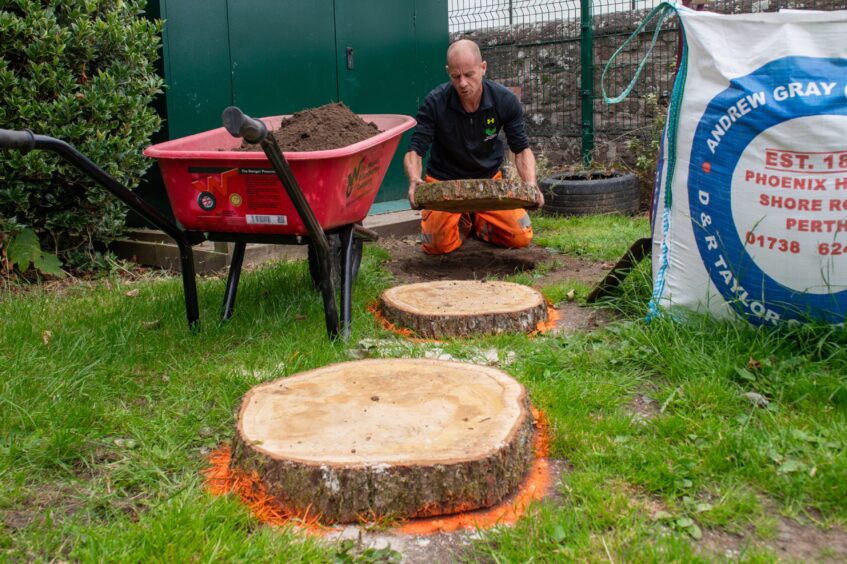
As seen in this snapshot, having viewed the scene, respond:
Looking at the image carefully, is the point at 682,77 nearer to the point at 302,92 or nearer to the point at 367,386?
the point at 367,386

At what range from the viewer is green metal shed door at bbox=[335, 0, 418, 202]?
6.46 m

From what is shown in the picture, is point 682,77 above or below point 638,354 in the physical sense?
above

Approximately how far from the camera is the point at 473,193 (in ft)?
13.0

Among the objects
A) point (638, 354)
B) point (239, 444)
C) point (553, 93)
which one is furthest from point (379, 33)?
point (239, 444)

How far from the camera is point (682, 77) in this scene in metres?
3.00

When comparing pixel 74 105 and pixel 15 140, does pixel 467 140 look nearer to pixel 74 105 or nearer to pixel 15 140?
pixel 74 105

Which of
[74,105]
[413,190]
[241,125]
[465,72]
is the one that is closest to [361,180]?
[413,190]

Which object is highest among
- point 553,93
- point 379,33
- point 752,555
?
point 379,33

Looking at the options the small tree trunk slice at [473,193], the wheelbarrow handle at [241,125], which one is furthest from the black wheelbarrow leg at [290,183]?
the small tree trunk slice at [473,193]

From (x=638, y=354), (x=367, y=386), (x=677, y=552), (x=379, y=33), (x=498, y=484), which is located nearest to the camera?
(x=677, y=552)

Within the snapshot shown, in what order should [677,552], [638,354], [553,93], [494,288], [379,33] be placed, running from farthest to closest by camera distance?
[553,93] < [379,33] < [494,288] < [638,354] < [677,552]

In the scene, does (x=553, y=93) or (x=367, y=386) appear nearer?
(x=367, y=386)

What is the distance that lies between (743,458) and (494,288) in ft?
5.88

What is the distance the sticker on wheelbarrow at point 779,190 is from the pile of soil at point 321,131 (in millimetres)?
1461
